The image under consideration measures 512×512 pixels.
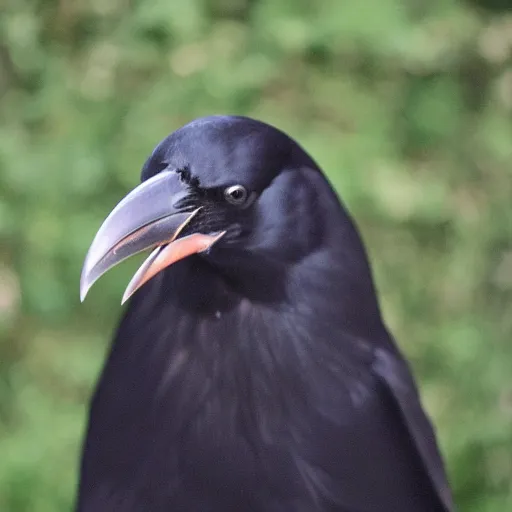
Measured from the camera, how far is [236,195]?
952 mm

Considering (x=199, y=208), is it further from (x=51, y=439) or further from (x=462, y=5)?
(x=462, y=5)

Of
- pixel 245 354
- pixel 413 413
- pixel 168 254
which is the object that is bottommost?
pixel 413 413

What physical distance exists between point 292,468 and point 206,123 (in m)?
0.43

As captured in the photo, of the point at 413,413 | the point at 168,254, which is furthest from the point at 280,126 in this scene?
the point at 168,254

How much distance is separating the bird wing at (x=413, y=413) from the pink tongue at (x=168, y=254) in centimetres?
29

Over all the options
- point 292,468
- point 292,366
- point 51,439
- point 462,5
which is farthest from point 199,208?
point 462,5

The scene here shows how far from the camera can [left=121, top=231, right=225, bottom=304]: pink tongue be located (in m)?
0.95

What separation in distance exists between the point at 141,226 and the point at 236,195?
10 centimetres

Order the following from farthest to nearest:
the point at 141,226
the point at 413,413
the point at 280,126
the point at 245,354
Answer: the point at 280,126
the point at 413,413
the point at 245,354
the point at 141,226

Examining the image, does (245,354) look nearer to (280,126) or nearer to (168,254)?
(168,254)

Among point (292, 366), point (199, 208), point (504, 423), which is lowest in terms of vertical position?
point (504, 423)

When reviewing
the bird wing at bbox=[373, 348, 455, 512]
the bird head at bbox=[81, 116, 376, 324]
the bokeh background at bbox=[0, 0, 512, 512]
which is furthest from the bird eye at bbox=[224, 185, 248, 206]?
the bokeh background at bbox=[0, 0, 512, 512]

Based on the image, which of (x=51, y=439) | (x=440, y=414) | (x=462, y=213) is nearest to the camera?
(x=51, y=439)

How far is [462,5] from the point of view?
2.09 metres
